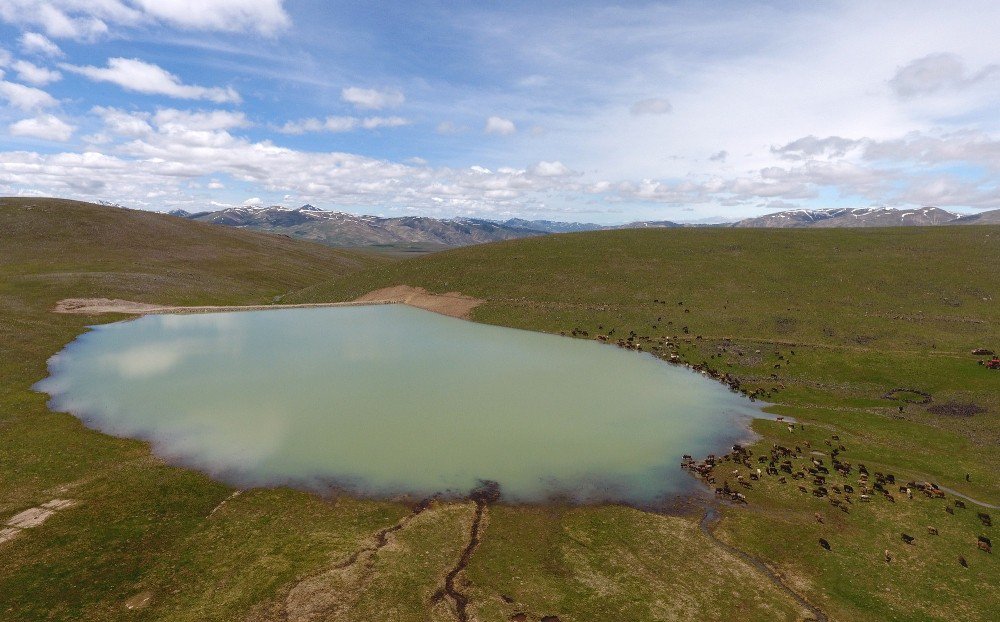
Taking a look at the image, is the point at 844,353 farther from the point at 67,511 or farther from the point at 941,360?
the point at 67,511

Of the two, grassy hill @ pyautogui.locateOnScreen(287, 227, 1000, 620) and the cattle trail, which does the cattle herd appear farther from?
the cattle trail

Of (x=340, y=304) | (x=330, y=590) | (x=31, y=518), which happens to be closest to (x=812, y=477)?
(x=330, y=590)

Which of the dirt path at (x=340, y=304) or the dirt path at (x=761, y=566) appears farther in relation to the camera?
the dirt path at (x=340, y=304)

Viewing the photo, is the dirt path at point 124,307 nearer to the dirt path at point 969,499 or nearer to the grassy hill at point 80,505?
the grassy hill at point 80,505

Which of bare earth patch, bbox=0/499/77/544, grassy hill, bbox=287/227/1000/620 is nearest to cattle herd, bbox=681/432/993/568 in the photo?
grassy hill, bbox=287/227/1000/620

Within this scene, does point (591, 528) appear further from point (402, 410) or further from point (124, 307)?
point (124, 307)

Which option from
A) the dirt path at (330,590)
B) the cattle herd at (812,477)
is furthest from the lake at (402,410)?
the dirt path at (330,590)
